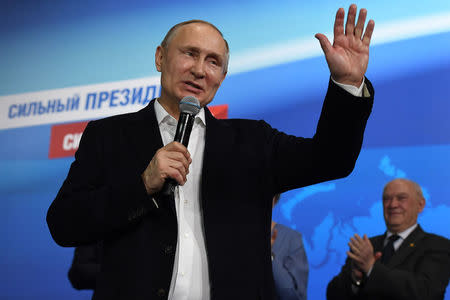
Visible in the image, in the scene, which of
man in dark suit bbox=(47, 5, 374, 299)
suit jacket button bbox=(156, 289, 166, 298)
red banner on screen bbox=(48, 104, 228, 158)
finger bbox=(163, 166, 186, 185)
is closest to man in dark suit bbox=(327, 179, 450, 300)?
man in dark suit bbox=(47, 5, 374, 299)

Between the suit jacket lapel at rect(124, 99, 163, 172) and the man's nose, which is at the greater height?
the man's nose

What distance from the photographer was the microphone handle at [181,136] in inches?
55.7

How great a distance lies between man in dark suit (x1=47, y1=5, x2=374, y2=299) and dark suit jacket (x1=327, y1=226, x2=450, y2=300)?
1973 mm

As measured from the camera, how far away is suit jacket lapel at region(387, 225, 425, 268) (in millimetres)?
3568

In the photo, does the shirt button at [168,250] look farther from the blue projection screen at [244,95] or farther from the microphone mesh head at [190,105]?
the blue projection screen at [244,95]

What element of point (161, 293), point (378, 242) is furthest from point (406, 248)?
point (161, 293)

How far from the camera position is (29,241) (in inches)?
194

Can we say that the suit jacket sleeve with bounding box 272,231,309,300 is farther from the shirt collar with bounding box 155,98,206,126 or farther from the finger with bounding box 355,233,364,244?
the shirt collar with bounding box 155,98,206,126

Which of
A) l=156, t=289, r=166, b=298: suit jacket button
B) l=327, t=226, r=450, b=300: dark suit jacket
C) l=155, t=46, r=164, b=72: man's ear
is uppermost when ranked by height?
l=155, t=46, r=164, b=72: man's ear

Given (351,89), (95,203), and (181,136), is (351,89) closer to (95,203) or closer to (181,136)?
(181,136)

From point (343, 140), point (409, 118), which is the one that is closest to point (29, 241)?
point (409, 118)

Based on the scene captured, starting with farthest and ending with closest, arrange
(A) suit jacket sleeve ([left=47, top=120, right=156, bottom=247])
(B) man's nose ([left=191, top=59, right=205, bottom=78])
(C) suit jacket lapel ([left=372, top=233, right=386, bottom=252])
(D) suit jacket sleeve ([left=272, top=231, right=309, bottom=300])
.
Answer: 1. (C) suit jacket lapel ([left=372, top=233, right=386, bottom=252])
2. (D) suit jacket sleeve ([left=272, top=231, right=309, bottom=300])
3. (B) man's nose ([left=191, top=59, right=205, bottom=78])
4. (A) suit jacket sleeve ([left=47, top=120, right=156, bottom=247])

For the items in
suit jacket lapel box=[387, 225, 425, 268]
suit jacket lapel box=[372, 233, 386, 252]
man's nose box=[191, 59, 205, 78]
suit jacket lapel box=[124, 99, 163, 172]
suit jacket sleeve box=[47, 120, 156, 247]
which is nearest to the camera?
suit jacket sleeve box=[47, 120, 156, 247]

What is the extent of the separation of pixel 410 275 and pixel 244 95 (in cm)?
186
